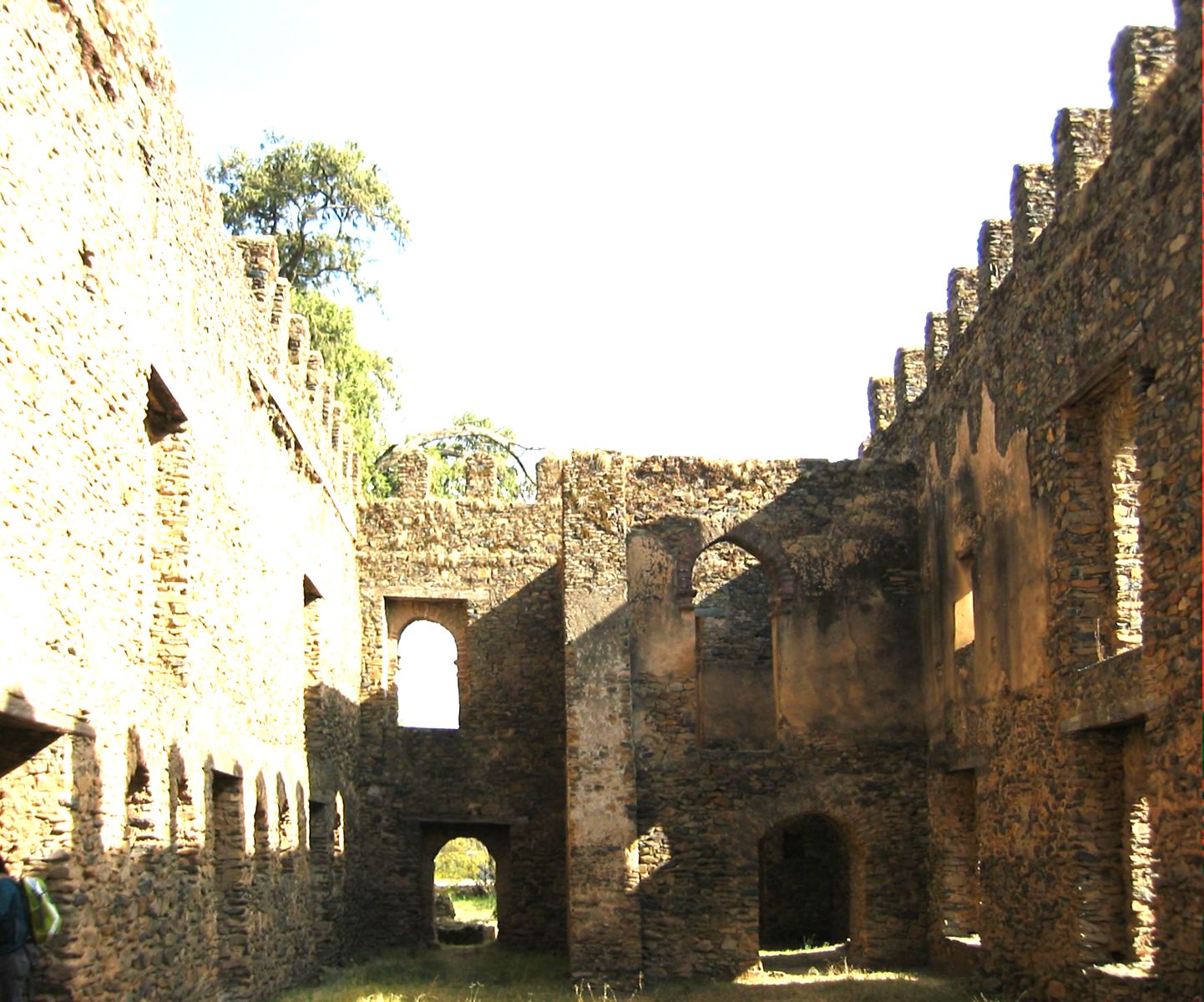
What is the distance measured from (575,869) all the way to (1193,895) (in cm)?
763

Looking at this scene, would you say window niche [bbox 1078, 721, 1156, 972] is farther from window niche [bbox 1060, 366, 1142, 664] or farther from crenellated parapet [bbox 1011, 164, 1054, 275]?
crenellated parapet [bbox 1011, 164, 1054, 275]

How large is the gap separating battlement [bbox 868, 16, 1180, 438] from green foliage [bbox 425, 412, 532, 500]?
1211cm

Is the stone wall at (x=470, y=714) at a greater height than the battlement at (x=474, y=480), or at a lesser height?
lesser

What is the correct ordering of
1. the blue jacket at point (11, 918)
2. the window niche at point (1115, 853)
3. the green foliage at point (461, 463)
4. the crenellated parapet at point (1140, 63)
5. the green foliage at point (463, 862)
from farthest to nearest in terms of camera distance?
the green foliage at point (463, 862), the green foliage at point (461, 463), the window niche at point (1115, 853), the crenellated parapet at point (1140, 63), the blue jacket at point (11, 918)

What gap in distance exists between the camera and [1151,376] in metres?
11.0

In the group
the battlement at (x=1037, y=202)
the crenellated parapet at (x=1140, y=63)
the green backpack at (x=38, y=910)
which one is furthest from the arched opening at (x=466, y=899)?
the crenellated parapet at (x=1140, y=63)

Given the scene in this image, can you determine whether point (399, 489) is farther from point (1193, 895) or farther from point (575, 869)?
point (1193, 895)

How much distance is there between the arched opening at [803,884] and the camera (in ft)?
68.0

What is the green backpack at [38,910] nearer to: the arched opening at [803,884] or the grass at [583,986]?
the grass at [583,986]

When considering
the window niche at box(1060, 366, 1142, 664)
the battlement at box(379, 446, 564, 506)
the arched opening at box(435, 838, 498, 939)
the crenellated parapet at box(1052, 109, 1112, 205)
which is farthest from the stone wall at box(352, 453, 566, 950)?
the crenellated parapet at box(1052, 109, 1112, 205)

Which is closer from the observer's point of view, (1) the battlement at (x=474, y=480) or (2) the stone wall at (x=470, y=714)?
(2) the stone wall at (x=470, y=714)

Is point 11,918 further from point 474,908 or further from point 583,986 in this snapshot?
point 474,908

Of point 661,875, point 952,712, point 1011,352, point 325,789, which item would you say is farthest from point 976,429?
point 325,789

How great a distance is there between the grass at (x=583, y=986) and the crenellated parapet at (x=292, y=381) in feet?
18.4
